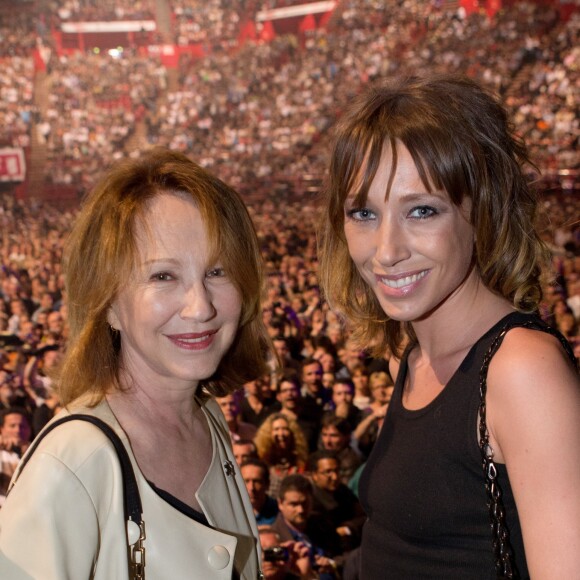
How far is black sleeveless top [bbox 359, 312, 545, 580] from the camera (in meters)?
1.28

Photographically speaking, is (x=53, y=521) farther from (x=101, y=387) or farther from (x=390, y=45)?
(x=390, y=45)

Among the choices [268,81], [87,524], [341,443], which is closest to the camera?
→ [87,524]

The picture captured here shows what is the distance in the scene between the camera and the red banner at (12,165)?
19.7 feet

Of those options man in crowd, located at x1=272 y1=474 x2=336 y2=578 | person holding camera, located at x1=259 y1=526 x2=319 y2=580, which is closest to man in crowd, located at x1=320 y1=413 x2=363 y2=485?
man in crowd, located at x1=272 y1=474 x2=336 y2=578

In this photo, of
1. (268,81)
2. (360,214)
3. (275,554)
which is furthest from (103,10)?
(360,214)

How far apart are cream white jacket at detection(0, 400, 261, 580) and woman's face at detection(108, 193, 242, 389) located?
17 centimetres

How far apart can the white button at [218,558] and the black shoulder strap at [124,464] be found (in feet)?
0.57

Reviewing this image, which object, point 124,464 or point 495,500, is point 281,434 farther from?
point 495,500

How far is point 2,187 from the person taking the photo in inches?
235

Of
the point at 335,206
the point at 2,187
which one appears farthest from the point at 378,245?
the point at 2,187

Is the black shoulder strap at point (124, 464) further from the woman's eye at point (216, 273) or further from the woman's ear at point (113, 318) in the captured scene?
the woman's eye at point (216, 273)

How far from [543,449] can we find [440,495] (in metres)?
0.29

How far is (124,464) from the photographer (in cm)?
130

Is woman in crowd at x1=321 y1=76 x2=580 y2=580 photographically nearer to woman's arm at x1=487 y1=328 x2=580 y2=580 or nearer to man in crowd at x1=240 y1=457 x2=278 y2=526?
woman's arm at x1=487 y1=328 x2=580 y2=580
